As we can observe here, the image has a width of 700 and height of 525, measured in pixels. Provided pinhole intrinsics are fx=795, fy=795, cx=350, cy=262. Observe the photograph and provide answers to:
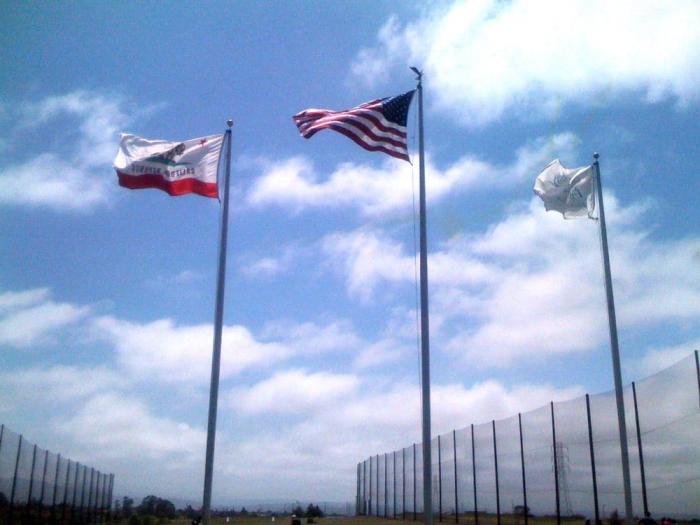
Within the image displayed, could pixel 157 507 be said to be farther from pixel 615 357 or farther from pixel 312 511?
pixel 615 357

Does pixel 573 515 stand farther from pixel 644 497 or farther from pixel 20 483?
pixel 20 483

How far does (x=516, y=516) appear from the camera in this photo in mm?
33406

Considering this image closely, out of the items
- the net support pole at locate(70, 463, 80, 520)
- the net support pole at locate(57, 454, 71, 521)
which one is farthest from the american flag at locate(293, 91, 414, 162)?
the net support pole at locate(70, 463, 80, 520)

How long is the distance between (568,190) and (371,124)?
25.0ft

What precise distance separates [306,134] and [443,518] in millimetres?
33102

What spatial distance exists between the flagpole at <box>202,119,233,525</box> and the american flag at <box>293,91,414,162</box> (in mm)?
2214

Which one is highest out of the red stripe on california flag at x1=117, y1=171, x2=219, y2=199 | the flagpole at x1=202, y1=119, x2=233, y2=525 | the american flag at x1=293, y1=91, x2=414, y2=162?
the american flag at x1=293, y1=91, x2=414, y2=162

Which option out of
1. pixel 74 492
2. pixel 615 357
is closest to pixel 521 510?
pixel 615 357

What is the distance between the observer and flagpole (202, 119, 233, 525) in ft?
52.0

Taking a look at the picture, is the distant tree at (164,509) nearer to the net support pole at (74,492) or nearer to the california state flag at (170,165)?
the net support pole at (74,492)

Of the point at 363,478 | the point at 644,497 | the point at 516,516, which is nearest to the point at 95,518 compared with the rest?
the point at 363,478

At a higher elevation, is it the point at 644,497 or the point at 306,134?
the point at 306,134

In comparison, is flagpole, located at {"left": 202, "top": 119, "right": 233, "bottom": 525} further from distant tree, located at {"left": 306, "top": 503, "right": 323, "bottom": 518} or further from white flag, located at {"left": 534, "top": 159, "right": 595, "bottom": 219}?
distant tree, located at {"left": 306, "top": 503, "right": 323, "bottom": 518}

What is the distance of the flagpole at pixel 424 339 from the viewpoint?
49.5 feet
